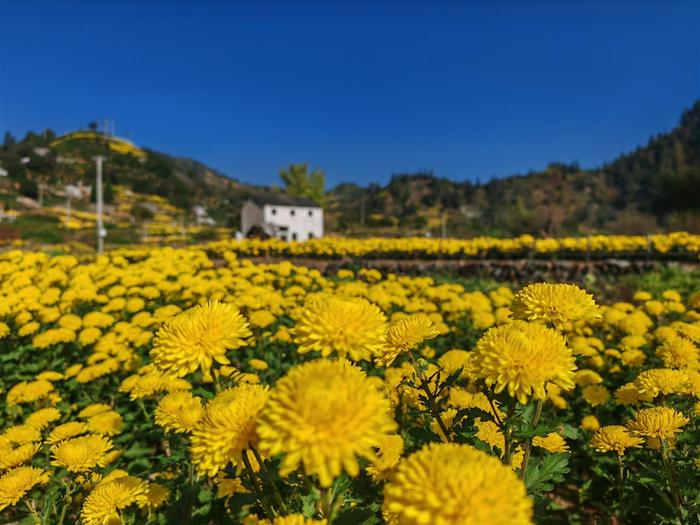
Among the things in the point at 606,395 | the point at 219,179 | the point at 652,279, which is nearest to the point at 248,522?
the point at 606,395

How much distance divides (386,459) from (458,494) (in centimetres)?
108

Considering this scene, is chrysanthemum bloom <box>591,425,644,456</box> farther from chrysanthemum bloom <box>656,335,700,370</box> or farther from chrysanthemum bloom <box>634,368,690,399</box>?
chrysanthemum bloom <box>656,335,700,370</box>

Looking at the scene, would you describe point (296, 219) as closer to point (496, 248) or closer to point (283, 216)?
point (283, 216)

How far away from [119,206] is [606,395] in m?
72.6

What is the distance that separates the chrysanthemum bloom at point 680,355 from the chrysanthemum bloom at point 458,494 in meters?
2.36

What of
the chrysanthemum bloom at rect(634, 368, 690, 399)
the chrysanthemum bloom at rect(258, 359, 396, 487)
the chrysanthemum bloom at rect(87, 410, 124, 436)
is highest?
the chrysanthemum bloom at rect(258, 359, 396, 487)

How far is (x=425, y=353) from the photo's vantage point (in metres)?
3.96

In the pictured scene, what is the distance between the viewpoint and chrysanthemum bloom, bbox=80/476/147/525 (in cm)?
159

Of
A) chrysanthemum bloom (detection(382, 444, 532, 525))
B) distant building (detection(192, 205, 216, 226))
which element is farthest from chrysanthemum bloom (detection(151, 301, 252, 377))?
distant building (detection(192, 205, 216, 226))

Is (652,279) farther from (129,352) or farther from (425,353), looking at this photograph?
(129,352)

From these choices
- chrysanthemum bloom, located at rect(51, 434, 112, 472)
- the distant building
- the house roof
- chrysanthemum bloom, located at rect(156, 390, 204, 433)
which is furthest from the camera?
the distant building

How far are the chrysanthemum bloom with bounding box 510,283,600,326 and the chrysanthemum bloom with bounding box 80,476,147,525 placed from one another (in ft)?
5.93

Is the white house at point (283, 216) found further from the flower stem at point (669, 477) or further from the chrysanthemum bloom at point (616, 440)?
A: the flower stem at point (669, 477)

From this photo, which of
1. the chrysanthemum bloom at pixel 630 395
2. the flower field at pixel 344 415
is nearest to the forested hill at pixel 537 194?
the flower field at pixel 344 415
